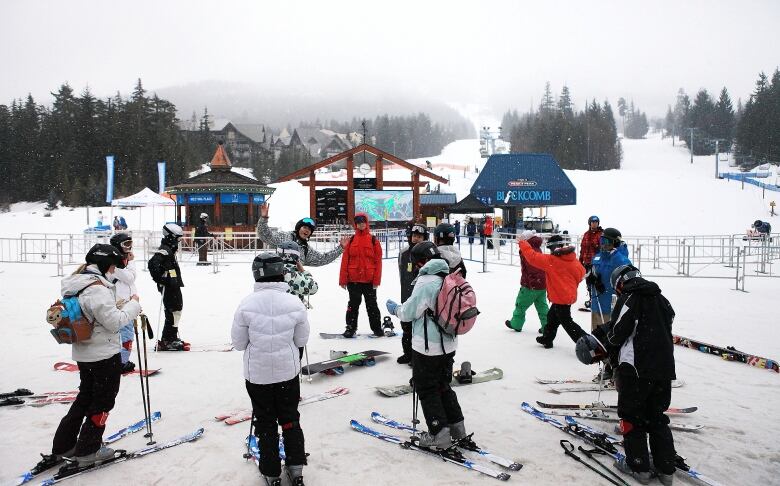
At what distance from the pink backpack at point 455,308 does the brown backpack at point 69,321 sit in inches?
103

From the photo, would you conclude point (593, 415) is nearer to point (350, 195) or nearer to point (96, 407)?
point (96, 407)

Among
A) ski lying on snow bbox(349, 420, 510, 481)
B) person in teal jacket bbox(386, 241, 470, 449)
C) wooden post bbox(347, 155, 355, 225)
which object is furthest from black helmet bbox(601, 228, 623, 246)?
wooden post bbox(347, 155, 355, 225)

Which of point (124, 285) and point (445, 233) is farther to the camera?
point (124, 285)

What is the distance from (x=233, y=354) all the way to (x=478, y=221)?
3482cm

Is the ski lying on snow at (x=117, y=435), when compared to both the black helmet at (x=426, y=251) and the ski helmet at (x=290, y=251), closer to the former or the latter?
the ski helmet at (x=290, y=251)

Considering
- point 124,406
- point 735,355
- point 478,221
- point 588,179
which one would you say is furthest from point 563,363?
point 588,179

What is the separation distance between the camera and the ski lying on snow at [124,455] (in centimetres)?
370

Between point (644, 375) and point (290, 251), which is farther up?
point (290, 251)

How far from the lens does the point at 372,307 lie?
8078 mm

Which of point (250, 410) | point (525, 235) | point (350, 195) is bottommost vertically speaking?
point (250, 410)

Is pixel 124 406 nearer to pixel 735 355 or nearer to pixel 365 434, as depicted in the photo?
pixel 365 434

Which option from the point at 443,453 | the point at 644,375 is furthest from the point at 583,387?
the point at 443,453

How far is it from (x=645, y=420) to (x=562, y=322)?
345cm

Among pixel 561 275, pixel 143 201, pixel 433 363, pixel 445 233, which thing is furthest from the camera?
pixel 143 201
